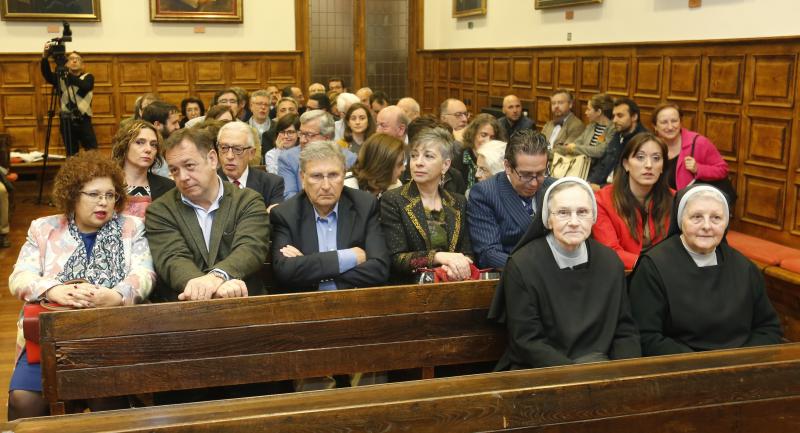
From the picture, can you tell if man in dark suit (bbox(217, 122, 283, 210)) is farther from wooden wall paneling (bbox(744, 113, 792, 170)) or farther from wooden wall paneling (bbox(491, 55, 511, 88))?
wooden wall paneling (bbox(491, 55, 511, 88))

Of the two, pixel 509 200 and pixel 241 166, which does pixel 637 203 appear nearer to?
pixel 509 200

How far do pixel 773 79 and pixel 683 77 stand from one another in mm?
1282

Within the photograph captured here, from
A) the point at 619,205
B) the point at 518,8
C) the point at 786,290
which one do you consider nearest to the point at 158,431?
the point at 619,205

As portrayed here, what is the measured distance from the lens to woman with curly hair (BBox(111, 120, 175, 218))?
4.59 m

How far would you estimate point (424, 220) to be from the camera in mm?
4102

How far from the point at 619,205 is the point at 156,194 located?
102 inches

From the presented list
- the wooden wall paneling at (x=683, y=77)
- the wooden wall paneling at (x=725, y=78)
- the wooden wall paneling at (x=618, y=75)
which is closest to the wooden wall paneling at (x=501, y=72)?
the wooden wall paneling at (x=618, y=75)

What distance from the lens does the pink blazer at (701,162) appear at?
7.09 meters

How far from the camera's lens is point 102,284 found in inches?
140

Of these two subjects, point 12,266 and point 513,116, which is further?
point 513,116

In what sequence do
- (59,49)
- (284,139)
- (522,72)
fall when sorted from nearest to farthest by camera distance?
(284,139) < (59,49) < (522,72)

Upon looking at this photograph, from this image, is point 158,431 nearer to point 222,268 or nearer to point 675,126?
point 222,268

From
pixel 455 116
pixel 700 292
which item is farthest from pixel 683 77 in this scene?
pixel 700 292

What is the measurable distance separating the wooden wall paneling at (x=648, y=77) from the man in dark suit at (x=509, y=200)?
5.08m
